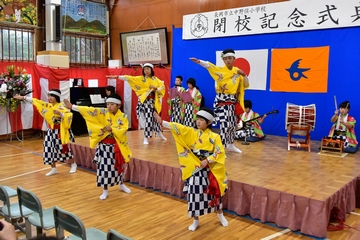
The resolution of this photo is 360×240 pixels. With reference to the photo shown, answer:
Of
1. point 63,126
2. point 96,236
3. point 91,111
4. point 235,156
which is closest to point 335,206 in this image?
point 235,156

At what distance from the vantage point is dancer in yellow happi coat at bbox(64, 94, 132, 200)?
14.5ft

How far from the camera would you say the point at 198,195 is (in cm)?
355

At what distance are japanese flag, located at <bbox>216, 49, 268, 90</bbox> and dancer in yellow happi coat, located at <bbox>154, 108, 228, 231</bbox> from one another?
14.3 ft

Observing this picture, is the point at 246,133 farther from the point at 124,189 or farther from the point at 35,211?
the point at 35,211

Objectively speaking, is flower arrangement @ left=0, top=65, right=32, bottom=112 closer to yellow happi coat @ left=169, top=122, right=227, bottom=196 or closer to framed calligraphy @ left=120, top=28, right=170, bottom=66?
framed calligraphy @ left=120, top=28, right=170, bottom=66

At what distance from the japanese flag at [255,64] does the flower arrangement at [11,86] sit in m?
4.83

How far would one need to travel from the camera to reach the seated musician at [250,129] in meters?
6.96

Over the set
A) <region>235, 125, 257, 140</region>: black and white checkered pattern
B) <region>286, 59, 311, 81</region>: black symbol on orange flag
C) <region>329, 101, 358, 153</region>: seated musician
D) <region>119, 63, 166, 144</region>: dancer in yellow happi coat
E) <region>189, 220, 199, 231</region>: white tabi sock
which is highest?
<region>286, 59, 311, 81</region>: black symbol on orange flag

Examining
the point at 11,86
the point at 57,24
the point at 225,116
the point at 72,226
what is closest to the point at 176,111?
the point at 225,116

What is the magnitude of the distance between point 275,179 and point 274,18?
4.15 m

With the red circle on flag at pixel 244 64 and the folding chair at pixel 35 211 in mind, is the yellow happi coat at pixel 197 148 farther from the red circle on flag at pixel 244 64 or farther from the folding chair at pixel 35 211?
the red circle on flag at pixel 244 64

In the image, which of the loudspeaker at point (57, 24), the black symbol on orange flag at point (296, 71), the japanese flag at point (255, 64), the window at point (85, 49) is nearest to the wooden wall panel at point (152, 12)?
the window at point (85, 49)

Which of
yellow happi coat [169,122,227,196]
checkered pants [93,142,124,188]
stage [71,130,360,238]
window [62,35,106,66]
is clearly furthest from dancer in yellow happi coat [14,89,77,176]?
window [62,35,106,66]

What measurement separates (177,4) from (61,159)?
5509 mm
